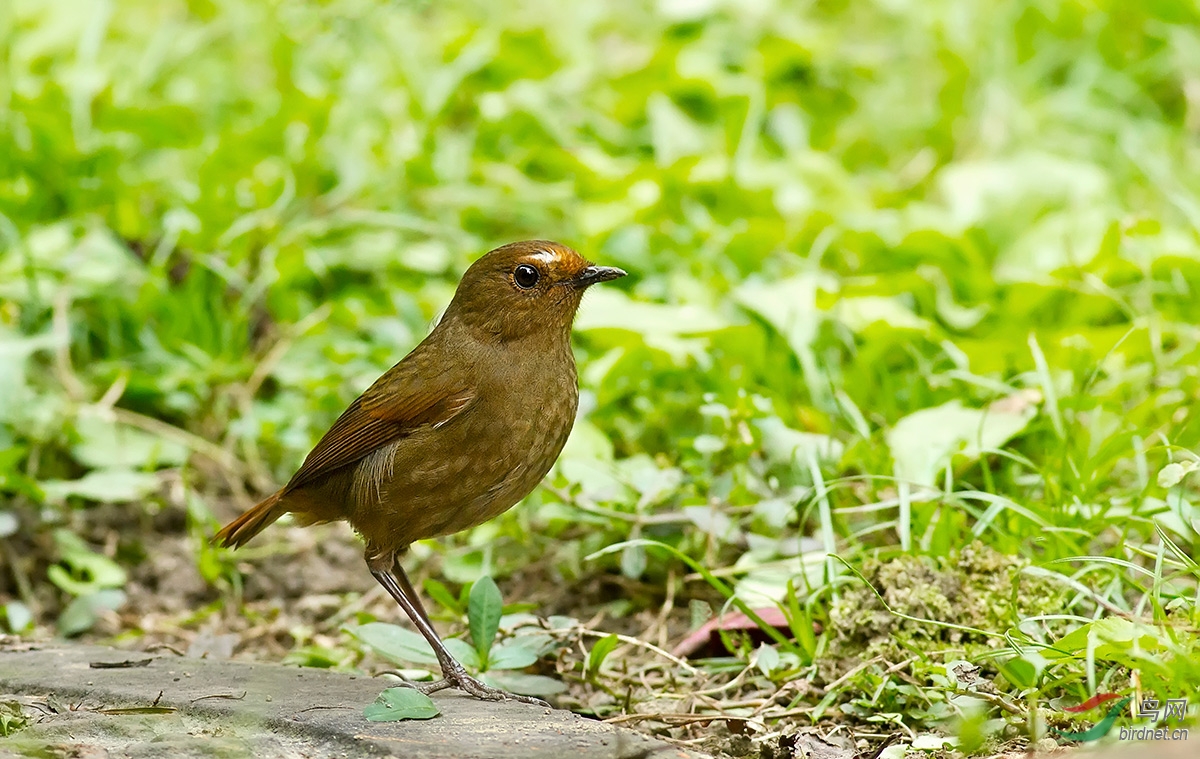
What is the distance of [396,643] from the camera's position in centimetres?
385

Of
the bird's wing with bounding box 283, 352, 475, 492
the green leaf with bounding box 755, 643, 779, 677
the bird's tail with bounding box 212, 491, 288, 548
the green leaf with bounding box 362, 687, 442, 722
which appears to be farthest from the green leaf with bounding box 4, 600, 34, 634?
the green leaf with bounding box 755, 643, 779, 677

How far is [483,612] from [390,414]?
0.76 metres

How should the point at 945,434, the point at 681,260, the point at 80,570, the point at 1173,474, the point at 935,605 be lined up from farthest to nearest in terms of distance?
the point at 681,260, the point at 80,570, the point at 945,434, the point at 935,605, the point at 1173,474

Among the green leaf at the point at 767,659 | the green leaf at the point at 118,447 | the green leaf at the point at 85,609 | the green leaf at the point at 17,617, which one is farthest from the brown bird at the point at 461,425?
the green leaf at the point at 118,447

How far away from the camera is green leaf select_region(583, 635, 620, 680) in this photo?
3686 millimetres

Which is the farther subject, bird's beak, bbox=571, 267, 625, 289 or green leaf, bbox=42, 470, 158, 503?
green leaf, bbox=42, 470, 158, 503

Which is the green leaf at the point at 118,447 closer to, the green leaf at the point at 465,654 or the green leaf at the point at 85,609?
the green leaf at the point at 85,609

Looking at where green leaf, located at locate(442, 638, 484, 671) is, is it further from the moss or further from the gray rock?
the moss

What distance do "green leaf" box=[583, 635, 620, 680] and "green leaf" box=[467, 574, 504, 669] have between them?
29 cm

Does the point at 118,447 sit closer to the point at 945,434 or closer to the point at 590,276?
the point at 590,276

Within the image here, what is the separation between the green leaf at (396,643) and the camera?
3814 millimetres

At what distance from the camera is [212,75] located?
787 centimetres

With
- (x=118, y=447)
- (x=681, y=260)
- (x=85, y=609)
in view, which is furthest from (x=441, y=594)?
(x=681, y=260)

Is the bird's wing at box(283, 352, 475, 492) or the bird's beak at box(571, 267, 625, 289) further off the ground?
the bird's beak at box(571, 267, 625, 289)
